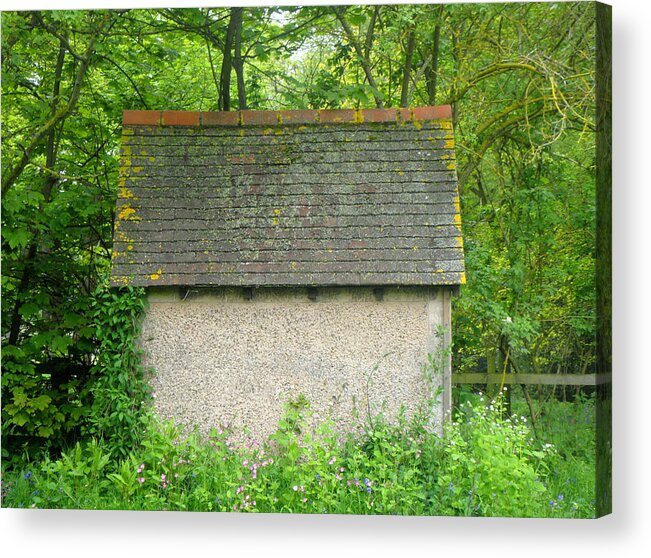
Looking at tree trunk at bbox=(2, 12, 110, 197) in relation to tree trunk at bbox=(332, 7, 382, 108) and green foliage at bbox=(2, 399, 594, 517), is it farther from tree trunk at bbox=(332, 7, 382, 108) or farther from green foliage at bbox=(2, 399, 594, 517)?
green foliage at bbox=(2, 399, 594, 517)

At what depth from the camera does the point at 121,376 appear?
6453 millimetres

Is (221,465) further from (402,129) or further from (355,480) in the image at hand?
(402,129)

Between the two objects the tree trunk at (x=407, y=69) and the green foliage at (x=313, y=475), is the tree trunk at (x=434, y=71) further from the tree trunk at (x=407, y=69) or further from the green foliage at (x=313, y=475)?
the green foliage at (x=313, y=475)

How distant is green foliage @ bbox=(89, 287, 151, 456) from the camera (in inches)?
253

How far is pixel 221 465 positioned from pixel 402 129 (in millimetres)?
3499

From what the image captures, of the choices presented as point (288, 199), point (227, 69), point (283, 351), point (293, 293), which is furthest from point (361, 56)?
point (283, 351)

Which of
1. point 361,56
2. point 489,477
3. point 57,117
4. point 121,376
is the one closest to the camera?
point 489,477

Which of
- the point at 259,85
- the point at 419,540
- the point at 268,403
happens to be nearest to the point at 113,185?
the point at 259,85

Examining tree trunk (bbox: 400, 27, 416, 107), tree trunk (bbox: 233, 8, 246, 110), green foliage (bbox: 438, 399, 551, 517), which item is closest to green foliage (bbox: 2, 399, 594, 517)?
Answer: green foliage (bbox: 438, 399, 551, 517)

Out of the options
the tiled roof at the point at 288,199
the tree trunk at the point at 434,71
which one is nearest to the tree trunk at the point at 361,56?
the tree trunk at the point at 434,71

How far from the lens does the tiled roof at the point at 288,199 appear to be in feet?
21.3

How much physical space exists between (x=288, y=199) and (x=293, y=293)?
2.89 feet

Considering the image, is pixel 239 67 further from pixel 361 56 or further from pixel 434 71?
pixel 434 71

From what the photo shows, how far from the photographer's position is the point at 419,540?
5555 millimetres
